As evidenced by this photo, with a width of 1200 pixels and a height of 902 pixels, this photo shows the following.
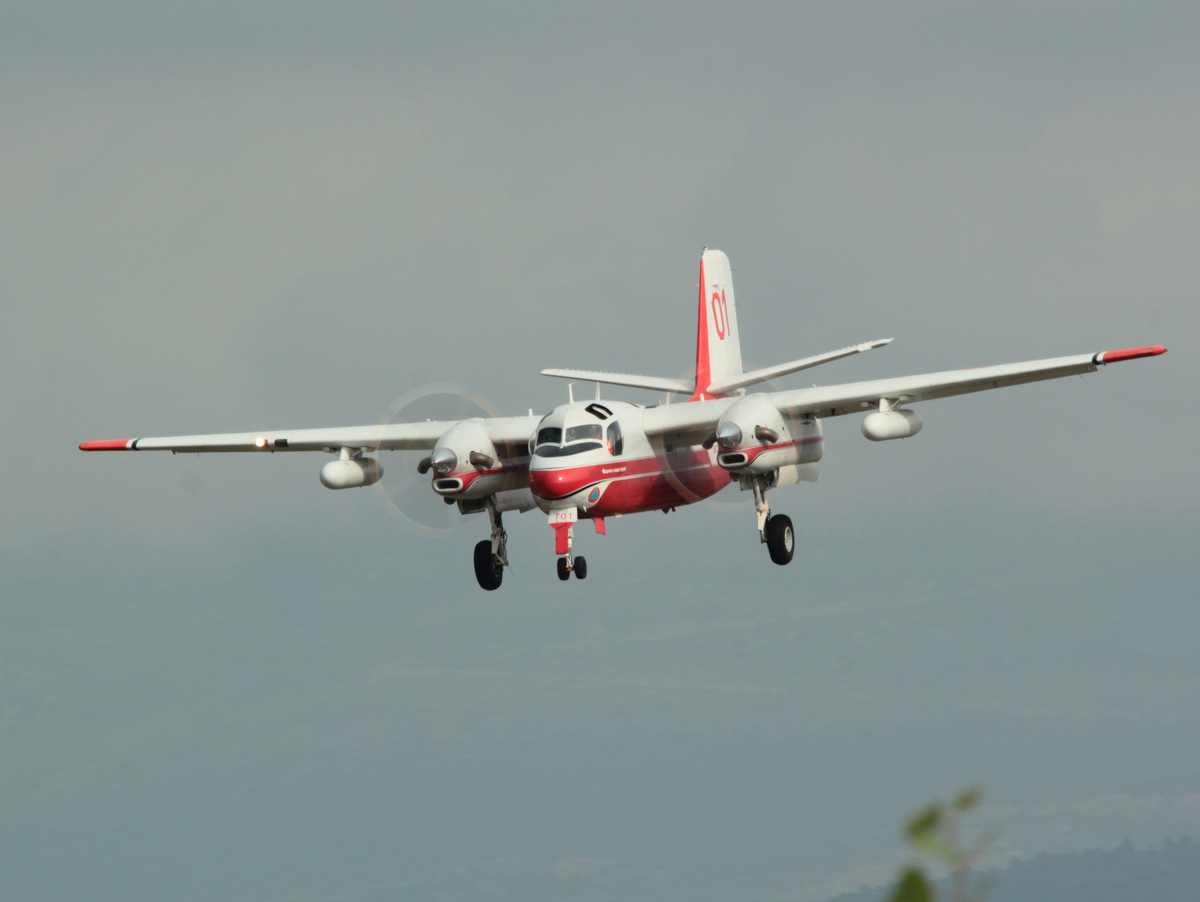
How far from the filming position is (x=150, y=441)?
46.0 m

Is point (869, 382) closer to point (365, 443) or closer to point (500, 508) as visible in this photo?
point (500, 508)

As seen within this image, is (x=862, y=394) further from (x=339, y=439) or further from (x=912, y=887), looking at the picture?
(x=912, y=887)

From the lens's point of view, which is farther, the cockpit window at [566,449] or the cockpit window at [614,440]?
the cockpit window at [614,440]

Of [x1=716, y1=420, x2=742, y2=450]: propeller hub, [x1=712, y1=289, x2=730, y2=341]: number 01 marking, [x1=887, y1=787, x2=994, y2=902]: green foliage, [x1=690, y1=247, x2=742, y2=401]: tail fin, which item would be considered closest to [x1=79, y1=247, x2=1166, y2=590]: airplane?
[x1=716, y1=420, x2=742, y2=450]: propeller hub

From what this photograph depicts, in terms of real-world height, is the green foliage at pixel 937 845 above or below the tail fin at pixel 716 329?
below

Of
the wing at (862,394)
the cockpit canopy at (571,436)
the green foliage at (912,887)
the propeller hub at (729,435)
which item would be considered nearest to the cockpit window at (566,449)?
the cockpit canopy at (571,436)

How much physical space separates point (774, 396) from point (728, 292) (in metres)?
11.4

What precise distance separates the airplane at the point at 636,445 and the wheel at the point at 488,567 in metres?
0.04

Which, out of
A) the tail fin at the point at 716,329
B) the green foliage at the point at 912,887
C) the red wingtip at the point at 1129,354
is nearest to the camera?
Result: the green foliage at the point at 912,887

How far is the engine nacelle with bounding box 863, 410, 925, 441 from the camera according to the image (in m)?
36.8

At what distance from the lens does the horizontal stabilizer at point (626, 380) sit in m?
42.5

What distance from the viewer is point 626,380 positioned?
43.0 metres

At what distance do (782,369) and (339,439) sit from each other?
12.3m

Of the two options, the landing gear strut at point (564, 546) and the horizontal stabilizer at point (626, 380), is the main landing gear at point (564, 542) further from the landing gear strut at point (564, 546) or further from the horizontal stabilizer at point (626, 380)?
the horizontal stabilizer at point (626, 380)
